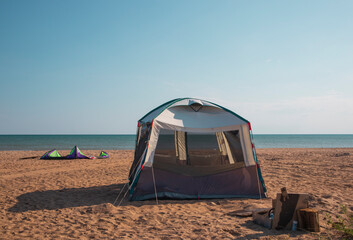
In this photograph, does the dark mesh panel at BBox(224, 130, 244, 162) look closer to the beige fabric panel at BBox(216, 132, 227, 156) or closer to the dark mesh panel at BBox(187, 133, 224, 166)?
the beige fabric panel at BBox(216, 132, 227, 156)

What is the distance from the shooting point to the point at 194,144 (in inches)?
303

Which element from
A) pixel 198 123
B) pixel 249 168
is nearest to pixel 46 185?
pixel 198 123

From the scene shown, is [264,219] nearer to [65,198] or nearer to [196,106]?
[196,106]

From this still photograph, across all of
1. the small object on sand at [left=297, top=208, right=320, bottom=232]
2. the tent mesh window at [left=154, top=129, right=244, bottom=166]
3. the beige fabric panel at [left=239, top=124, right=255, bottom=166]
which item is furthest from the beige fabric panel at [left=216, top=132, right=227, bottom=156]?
the small object on sand at [left=297, top=208, right=320, bottom=232]

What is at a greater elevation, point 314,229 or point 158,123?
point 158,123

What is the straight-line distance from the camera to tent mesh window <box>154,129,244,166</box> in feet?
22.5

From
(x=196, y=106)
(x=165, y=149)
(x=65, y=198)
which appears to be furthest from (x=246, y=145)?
(x=65, y=198)

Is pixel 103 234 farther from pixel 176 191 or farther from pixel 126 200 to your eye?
pixel 176 191

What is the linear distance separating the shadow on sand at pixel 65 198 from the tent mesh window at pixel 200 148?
1903mm

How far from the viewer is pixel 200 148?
765cm

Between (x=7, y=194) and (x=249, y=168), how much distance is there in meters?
6.48

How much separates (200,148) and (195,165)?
66cm

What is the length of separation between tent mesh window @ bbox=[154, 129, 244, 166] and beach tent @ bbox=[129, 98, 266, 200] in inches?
1.1

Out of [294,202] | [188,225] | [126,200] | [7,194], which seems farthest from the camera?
[7,194]
